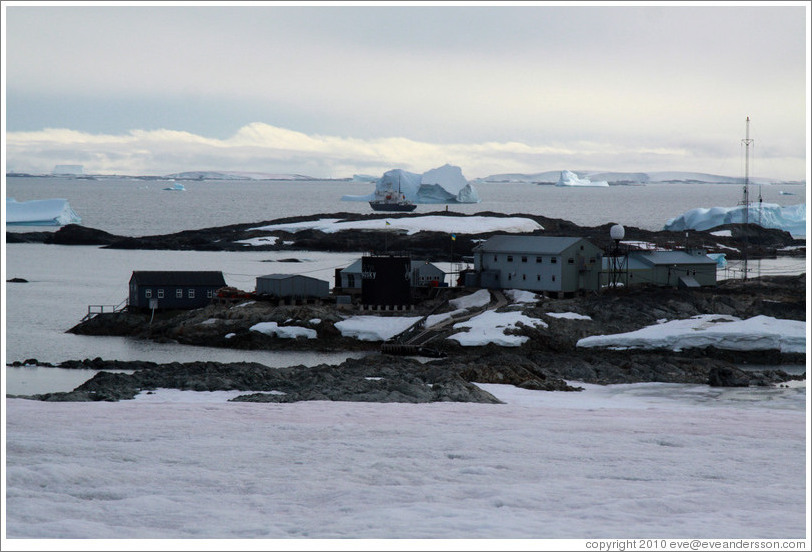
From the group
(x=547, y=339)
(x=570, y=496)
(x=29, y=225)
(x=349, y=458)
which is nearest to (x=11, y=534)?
(x=349, y=458)

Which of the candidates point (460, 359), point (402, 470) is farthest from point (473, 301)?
point (402, 470)

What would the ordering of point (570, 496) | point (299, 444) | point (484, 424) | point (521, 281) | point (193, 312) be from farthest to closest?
point (521, 281) < point (193, 312) < point (484, 424) < point (299, 444) < point (570, 496)

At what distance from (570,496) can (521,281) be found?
3285 centimetres

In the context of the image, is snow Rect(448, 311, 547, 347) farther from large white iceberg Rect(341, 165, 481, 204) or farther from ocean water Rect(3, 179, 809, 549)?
large white iceberg Rect(341, 165, 481, 204)

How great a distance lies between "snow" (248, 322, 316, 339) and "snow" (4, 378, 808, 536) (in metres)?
18.4

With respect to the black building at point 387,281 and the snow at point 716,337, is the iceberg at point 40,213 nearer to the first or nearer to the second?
the black building at point 387,281

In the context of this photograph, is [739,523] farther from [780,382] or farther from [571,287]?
[571,287]

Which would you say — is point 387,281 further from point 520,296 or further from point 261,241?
point 261,241

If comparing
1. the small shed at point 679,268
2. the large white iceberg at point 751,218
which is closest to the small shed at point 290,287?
the small shed at point 679,268

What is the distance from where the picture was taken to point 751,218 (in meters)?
96.9

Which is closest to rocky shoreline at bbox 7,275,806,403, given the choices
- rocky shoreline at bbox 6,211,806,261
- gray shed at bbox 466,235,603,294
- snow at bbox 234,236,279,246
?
gray shed at bbox 466,235,603,294

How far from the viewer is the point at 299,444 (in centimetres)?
1521

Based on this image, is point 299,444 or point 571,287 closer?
point 299,444

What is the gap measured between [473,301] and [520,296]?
2.09m
